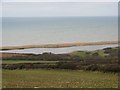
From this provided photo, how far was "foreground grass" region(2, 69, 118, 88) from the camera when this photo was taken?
1525 cm

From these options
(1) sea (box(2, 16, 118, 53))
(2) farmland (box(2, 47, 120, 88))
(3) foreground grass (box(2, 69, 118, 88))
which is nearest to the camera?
(3) foreground grass (box(2, 69, 118, 88))

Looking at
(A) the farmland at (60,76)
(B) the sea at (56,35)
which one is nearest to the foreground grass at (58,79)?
(A) the farmland at (60,76)

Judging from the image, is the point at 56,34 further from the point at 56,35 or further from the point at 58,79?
the point at 58,79

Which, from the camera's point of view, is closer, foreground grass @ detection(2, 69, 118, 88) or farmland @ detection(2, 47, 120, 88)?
foreground grass @ detection(2, 69, 118, 88)

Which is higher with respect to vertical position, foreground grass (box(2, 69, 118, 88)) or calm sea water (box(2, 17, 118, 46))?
calm sea water (box(2, 17, 118, 46))

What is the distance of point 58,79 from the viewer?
1736 cm

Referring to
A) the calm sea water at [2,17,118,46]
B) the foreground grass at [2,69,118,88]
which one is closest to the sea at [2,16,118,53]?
the calm sea water at [2,17,118,46]

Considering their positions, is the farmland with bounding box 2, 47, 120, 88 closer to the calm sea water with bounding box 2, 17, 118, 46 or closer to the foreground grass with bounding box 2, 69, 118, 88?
the foreground grass with bounding box 2, 69, 118, 88

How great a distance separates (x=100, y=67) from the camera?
2067 cm

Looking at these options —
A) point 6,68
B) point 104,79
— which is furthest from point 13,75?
point 104,79

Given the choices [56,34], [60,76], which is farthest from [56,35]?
[60,76]

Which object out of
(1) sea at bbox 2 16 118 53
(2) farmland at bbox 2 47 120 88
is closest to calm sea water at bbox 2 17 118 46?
(1) sea at bbox 2 16 118 53

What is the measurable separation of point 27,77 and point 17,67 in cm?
361

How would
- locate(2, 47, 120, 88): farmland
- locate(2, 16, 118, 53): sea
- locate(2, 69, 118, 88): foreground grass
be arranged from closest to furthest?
locate(2, 69, 118, 88): foreground grass → locate(2, 47, 120, 88): farmland → locate(2, 16, 118, 53): sea
